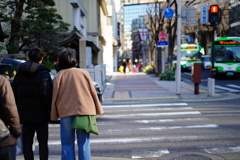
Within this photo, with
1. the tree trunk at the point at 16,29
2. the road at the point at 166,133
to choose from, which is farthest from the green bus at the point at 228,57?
the tree trunk at the point at 16,29

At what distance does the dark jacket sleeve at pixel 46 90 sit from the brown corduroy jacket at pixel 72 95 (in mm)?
119

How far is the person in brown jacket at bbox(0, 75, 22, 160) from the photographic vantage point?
3154mm

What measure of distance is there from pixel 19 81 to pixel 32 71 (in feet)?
0.80

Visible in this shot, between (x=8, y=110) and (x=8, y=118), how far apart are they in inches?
3.2

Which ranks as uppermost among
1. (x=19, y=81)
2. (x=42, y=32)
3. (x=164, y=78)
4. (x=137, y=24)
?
(x=137, y=24)

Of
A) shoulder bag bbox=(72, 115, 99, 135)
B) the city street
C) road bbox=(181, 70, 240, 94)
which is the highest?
A: shoulder bag bbox=(72, 115, 99, 135)

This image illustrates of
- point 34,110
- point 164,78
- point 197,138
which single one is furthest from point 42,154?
point 164,78

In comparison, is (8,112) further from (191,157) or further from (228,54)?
(228,54)

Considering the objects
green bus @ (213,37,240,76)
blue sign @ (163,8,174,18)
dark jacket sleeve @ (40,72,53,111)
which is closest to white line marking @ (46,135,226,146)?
dark jacket sleeve @ (40,72,53,111)

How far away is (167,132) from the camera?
23.7ft

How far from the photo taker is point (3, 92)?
10.3ft

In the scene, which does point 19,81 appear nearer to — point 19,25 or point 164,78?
point 19,25

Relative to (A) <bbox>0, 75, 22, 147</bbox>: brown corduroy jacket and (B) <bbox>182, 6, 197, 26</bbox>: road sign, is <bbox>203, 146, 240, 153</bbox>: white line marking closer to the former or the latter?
(A) <bbox>0, 75, 22, 147</bbox>: brown corduroy jacket

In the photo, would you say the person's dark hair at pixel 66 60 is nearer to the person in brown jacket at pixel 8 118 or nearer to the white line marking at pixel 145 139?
the person in brown jacket at pixel 8 118
